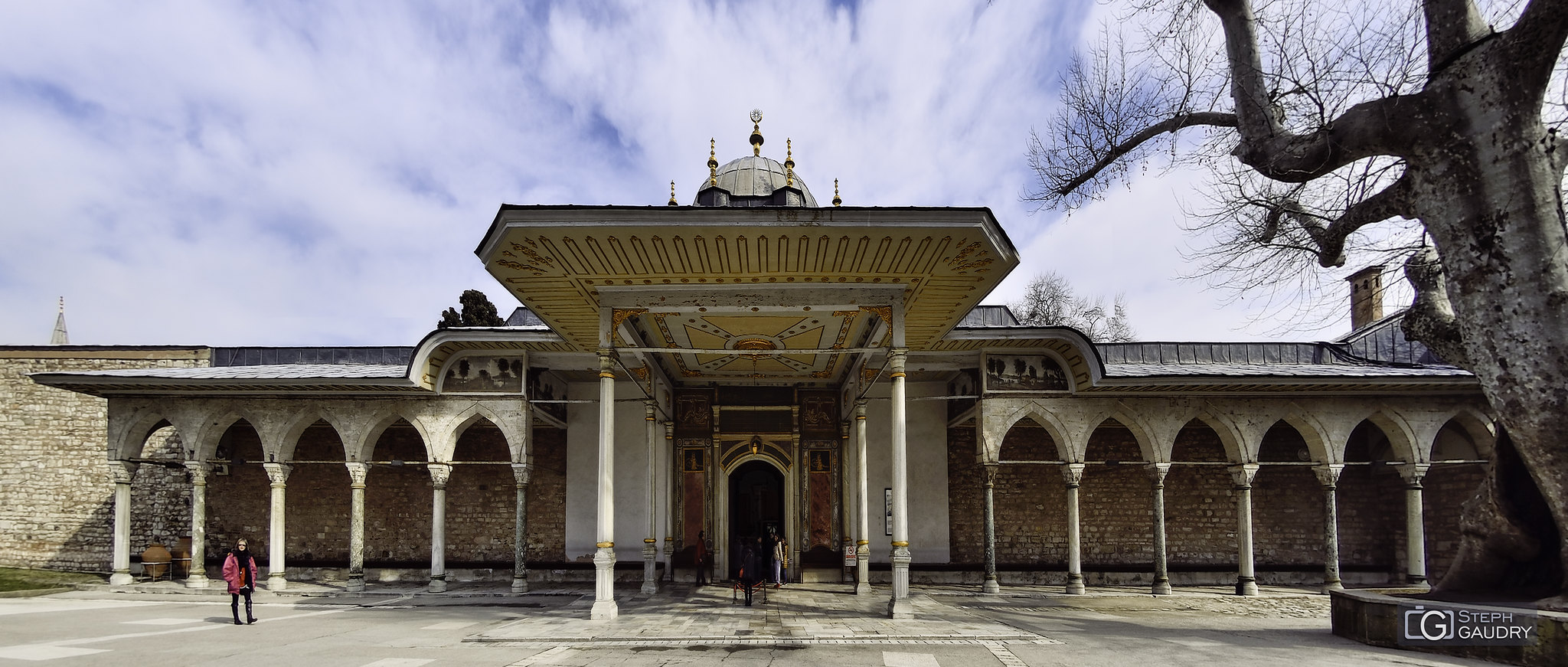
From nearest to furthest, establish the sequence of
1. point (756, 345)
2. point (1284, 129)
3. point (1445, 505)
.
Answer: point (1284, 129), point (756, 345), point (1445, 505)

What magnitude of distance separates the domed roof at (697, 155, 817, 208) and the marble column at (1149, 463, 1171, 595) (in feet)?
23.4

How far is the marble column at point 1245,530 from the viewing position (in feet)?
43.4

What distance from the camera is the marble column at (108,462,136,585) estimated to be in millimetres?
13578

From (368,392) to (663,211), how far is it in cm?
800

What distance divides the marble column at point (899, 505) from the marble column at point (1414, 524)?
8942 millimetres

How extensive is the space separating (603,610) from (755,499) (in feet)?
22.6

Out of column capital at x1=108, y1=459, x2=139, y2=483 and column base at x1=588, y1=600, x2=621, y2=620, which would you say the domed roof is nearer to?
column base at x1=588, y1=600, x2=621, y2=620

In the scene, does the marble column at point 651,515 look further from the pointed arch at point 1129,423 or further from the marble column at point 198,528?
the marble column at point 198,528

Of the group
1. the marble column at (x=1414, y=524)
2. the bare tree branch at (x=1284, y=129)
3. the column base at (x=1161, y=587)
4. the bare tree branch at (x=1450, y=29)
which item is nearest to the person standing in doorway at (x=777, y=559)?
the column base at (x=1161, y=587)

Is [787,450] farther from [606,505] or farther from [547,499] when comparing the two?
[606,505]

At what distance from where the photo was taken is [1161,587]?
43.4 ft

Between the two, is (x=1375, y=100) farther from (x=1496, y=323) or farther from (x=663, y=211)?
(x=663, y=211)

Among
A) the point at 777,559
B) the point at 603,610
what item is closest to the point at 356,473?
the point at 603,610

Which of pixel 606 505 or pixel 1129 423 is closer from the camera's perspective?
pixel 606 505
